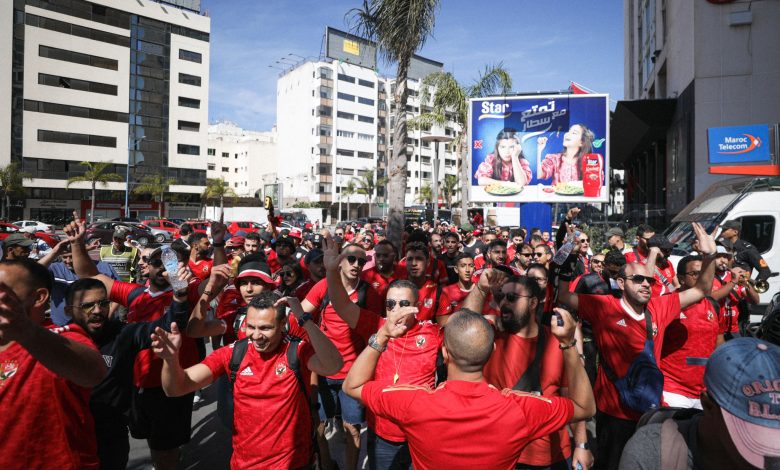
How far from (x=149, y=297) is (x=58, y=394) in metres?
2.00

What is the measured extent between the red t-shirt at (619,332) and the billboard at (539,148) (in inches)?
653

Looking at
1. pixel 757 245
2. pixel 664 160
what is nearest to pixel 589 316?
pixel 757 245

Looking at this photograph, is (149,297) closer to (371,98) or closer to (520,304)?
(520,304)

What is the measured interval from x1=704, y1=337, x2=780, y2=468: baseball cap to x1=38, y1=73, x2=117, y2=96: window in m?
→ 58.1

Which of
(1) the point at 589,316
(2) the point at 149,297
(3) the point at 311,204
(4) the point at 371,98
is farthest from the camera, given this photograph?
(4) the point at 371,98

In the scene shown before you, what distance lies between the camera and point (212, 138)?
92.7 metres

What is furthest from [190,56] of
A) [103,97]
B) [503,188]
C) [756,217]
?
[756,217]

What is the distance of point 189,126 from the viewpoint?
55875 millimetres

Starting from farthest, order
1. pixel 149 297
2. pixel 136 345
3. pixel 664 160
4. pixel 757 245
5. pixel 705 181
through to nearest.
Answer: pixel 664 160 → pixel 705 181 → pixel 757 245 → pixel 149 297 → pixel 136 345

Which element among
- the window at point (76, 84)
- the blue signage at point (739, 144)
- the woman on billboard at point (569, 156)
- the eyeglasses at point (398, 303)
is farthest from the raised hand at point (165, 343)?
the window at point (76, 84)

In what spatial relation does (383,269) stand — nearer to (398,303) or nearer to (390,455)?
(398,303)

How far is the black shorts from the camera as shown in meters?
3.69

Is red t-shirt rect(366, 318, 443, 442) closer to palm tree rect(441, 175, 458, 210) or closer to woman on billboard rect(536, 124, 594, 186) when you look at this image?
woman on billboard rect(536, 124, 594, 186)

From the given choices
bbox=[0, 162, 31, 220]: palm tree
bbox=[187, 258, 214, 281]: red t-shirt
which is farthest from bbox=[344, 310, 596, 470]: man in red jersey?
bbox=[0, 162, 31, 220]: palm tree
